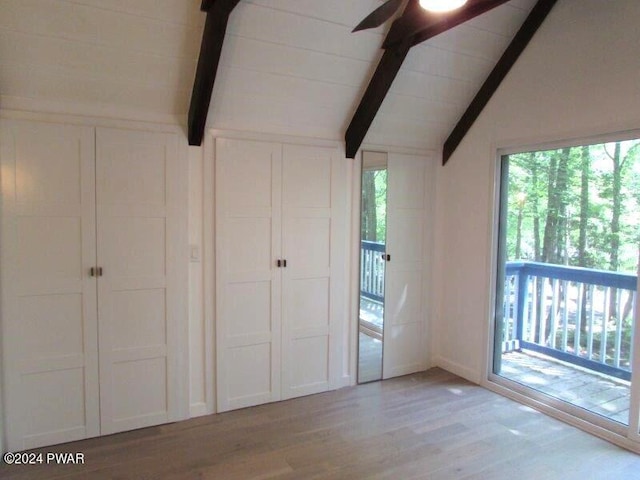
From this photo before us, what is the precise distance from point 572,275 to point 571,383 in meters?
0.82

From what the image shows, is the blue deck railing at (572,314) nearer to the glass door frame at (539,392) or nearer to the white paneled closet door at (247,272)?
the glass door frame at (539,392)

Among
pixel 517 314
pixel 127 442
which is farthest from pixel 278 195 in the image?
pixel 517 314

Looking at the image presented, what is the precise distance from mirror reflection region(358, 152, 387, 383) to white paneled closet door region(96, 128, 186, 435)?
150 centimetres

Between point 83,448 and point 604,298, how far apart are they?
3641 mm

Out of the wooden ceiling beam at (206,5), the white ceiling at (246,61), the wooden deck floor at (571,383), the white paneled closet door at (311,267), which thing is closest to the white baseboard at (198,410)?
the white paneled closet door at (311,267)

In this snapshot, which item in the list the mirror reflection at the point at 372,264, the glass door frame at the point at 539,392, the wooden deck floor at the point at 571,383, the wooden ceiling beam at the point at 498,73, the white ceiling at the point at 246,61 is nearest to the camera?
the white ceiling at the point at 246,61

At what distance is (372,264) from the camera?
3748 millimetres

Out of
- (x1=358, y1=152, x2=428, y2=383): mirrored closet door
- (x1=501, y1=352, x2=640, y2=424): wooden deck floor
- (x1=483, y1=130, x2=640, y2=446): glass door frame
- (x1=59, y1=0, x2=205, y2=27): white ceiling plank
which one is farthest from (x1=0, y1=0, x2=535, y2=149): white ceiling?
(x1=501, y1=352, x2=640, y2=424): wooden deck floor

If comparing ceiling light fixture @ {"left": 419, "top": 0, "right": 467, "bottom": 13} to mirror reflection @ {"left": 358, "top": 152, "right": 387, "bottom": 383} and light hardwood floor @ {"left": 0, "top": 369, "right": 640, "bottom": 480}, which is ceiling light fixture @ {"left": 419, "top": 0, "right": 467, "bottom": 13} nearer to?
mirror reflection @ {"left": 358, "top": 152, "right": 387, "bottom": 383}

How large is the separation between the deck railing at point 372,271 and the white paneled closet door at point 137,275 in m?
1.50

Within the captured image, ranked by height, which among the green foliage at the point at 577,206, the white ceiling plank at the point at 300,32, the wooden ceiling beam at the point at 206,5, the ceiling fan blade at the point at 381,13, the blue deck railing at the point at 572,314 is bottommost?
the blue deck railing at the point at 572,314

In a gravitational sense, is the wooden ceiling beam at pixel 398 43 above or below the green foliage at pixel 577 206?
above

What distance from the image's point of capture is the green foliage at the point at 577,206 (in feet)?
9.22

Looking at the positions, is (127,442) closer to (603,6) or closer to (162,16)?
(162,16)
